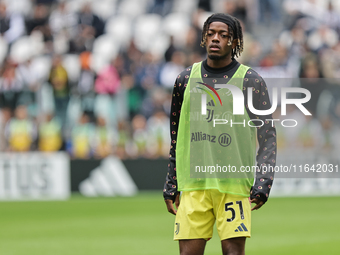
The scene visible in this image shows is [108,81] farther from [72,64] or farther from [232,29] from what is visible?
[232,29]

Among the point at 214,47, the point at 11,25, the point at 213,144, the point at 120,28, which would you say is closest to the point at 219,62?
the point at 214,47

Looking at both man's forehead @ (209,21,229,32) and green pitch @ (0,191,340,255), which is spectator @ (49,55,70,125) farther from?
man's forehead @ (209,21,229,32)

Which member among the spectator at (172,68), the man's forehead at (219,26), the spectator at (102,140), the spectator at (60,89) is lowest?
the man's forehead at (219,26)

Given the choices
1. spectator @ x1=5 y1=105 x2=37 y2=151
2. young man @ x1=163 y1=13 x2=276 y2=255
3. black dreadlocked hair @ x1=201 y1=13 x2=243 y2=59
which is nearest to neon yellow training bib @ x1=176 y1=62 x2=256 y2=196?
young man @ x1=163 y1=13 x2=276 y2=255

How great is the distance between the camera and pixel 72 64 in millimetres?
16797

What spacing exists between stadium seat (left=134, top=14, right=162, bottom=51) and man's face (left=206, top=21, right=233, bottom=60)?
13.1 meters

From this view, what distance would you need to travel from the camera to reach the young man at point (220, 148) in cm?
449

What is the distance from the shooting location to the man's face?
4.52m

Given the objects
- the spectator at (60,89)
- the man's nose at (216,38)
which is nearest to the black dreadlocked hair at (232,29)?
the man's nose at (216,38)

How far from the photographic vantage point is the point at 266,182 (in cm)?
445

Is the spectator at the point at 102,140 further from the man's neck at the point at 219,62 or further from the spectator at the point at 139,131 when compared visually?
the man's neck at the point at 219,62

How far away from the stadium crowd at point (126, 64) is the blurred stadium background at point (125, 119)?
1.1 inches

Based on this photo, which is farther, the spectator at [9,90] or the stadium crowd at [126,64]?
the spectator at [9,90]

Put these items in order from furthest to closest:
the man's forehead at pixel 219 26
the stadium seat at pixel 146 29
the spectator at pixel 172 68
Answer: the stadium seat at pixel 146 29
the spectator at pixel 172 68
the man's forehead at pixel 219 26
